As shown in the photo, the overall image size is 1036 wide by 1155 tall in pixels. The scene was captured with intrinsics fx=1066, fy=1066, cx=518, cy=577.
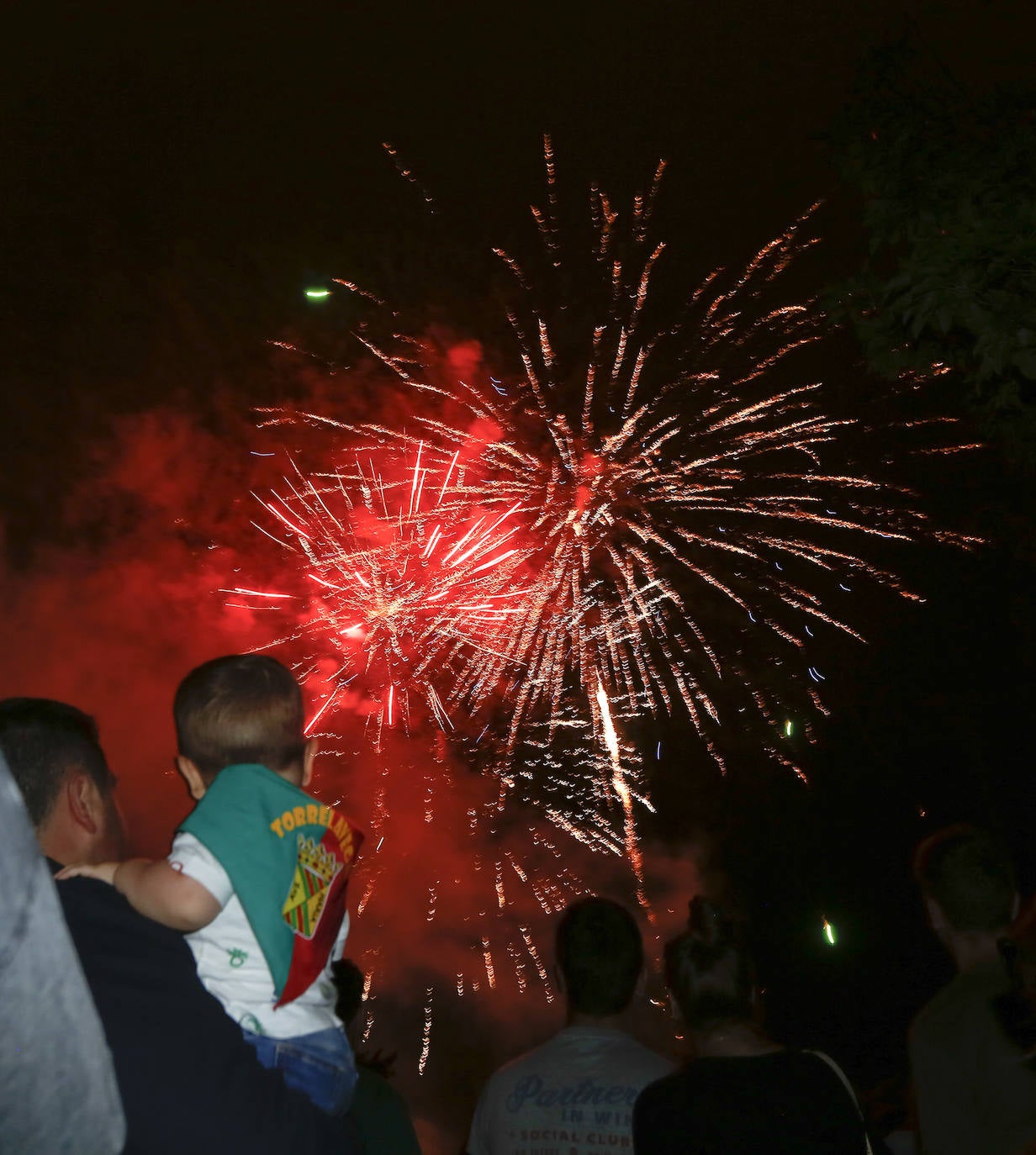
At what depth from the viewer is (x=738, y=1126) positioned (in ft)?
7.80

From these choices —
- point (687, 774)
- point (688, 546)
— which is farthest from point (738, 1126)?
point (687, 774)

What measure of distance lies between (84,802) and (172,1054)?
0.60m

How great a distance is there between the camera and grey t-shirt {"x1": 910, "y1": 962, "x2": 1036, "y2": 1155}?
266 cm

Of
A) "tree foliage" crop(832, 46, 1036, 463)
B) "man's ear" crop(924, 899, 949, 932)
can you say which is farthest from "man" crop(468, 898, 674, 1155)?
"tree foliage" crop(832, 46, 1036, 463)

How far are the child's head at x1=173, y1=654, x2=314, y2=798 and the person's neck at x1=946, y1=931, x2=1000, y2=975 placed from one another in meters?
2.07

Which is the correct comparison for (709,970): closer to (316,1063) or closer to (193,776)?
(316,1063)

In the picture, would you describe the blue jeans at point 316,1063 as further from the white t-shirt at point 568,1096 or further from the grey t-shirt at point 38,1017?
the white t-shirt at point 568,1096

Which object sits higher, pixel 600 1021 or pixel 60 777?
pixel 60 777

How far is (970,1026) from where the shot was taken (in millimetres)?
2842

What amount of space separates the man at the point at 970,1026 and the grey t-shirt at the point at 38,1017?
2.49 metres

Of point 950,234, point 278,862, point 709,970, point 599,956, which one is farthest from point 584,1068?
point 950,234

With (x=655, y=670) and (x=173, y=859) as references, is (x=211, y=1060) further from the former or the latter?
(x=655, y=670)

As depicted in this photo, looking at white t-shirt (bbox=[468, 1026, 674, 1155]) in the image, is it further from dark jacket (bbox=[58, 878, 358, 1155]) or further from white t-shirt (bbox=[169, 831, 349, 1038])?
dark jacket (bbox=[58, 878, 358, 1155])

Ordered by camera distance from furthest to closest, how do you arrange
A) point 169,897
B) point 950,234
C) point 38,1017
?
1. point 950,234
2. point 169,897
3. point 38,1017
